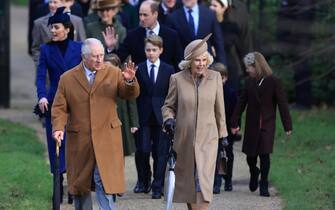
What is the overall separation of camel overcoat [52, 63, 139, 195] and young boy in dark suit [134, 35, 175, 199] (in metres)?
2.14

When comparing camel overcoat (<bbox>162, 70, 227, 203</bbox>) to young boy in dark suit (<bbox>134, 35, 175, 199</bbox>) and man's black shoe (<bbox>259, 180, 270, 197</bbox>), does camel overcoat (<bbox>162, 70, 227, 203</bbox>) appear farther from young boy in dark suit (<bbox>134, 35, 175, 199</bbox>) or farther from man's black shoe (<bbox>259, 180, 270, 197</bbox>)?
man's black shoe (<bbox>259, 180, 270, 197</bbox>)

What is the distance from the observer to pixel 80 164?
33.7 feet

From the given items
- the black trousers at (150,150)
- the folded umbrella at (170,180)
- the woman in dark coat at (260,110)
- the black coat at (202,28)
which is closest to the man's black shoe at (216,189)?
the woman in dark coat at (260,110)

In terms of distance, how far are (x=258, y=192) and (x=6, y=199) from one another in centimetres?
281

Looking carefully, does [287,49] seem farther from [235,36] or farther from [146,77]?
[146,77]

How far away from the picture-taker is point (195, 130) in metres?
10.6

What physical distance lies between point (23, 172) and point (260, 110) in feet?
8.77

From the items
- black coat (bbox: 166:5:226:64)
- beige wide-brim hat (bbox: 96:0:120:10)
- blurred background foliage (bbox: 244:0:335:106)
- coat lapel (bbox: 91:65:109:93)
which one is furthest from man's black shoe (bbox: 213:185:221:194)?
blurred background foliage (bbox: 244:0:335:106)

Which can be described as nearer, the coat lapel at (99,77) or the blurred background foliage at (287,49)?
the coat lapel at (99,77)

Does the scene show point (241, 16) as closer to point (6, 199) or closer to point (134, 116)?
point (134, 116)

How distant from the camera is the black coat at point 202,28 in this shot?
1439cm

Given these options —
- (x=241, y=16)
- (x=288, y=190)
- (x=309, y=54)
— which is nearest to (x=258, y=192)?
(x=288, y=190)

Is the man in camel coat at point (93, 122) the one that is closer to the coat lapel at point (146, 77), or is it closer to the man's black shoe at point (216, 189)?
the coat lapel at point (146, 77)

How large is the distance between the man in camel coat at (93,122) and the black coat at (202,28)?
13.6 feet
